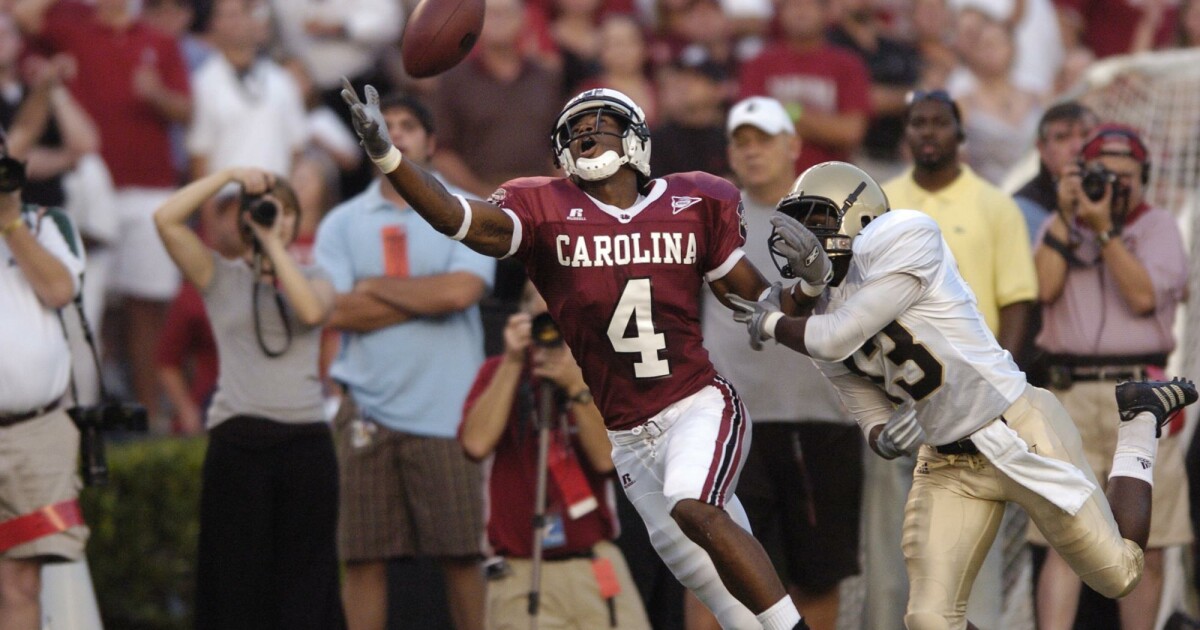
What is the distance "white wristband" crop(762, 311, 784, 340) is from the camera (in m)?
5.64

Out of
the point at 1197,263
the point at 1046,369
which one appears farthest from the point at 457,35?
the point at 1197,263

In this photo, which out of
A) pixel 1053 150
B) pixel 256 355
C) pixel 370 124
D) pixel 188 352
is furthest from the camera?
pixel 188 352

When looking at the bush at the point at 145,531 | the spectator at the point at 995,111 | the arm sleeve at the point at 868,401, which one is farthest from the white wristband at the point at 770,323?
the spectator at the point at 995,111

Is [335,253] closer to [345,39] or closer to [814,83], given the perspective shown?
[814,83]

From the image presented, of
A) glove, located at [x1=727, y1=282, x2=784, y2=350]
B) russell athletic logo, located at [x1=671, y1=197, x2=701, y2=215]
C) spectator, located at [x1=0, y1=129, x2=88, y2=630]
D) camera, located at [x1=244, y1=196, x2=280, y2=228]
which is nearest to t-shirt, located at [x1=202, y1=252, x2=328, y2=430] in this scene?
camera, located at [x1=244, y1=196, x2=280, y2=228]

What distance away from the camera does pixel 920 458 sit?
604 centimetres

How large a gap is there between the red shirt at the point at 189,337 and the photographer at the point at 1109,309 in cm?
428

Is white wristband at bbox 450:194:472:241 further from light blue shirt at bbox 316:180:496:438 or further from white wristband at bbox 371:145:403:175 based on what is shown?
light blue shirt at bbox 316:180:496:438

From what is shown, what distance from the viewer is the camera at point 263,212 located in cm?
718

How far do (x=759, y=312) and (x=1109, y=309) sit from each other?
7.24 feet

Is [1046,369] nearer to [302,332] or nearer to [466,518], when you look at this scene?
[466,518]

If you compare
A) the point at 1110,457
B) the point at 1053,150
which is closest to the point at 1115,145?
the point at 1053,150

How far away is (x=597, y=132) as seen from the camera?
5793mm

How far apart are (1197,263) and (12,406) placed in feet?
18.8
